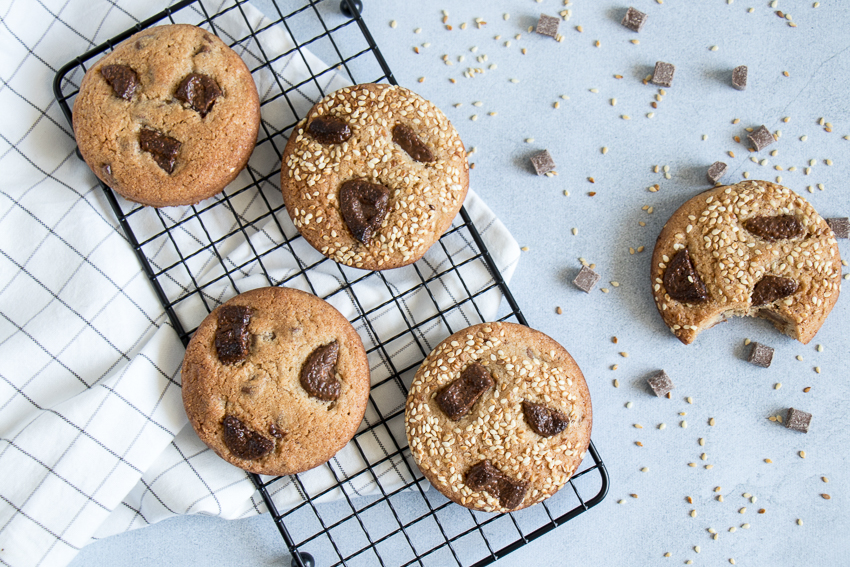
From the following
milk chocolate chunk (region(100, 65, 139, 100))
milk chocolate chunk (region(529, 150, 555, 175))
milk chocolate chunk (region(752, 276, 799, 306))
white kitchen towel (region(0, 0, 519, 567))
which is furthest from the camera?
milk chocolate chunk (region(529, 150, 555, 175))

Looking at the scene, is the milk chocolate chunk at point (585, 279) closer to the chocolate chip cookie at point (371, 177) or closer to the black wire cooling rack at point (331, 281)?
the black wire cooling rack at point (331, 281)

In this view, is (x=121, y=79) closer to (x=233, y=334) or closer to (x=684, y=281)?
(x=233, y=334)

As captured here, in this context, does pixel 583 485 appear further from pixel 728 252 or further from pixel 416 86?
pixel 416 86

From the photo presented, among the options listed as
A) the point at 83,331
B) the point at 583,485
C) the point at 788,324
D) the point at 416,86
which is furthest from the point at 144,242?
the point at 788,324

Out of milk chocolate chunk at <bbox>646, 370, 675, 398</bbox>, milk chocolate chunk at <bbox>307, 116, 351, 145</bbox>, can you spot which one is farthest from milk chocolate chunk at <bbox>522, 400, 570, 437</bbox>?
milk chocolate chunk at <bbox>307, 116, 351, 145</bbox>

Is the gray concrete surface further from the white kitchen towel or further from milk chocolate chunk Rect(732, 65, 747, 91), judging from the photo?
the white kitchen towel

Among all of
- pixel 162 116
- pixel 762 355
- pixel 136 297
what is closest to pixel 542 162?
pixel 762 355

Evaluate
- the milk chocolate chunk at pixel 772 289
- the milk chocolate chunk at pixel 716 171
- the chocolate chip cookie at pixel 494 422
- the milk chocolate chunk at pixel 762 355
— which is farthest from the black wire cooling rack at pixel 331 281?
the milk chocolate chunk at pixel 716 171
